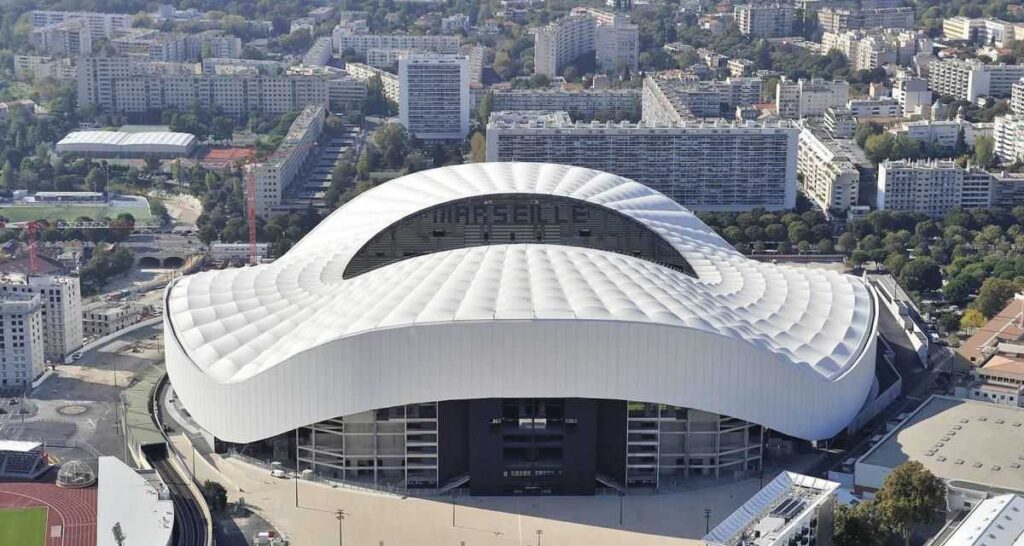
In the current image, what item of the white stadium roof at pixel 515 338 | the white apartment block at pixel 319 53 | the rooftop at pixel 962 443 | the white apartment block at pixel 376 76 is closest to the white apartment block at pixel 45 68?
the white apartment block at pixel 319 53

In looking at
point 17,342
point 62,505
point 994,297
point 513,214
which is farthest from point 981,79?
point 62,505

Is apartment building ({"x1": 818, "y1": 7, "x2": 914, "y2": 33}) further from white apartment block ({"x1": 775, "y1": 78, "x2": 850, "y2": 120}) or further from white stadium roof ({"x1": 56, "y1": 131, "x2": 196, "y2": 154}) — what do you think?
white stadium roof ({"x1": 56, "y1": 131, "x2": 196, "y2": 154})

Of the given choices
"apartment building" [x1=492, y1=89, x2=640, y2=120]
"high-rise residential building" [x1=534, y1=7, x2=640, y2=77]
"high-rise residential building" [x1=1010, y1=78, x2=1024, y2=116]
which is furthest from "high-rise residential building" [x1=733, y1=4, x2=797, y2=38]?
"high-rise residential building" [x1=1010, y1=78, x2=1024, y2=116]

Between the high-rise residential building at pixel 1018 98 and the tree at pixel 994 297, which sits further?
the high-rise residential building at pixel 1018 98

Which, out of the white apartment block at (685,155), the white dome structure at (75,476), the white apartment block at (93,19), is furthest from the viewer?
the white apartment block at (93,19)

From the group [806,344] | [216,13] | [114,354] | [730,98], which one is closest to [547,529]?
[806,344]

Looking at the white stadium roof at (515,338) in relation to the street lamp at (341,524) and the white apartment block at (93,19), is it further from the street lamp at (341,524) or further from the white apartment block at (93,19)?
the white apartment block at (93,19)
